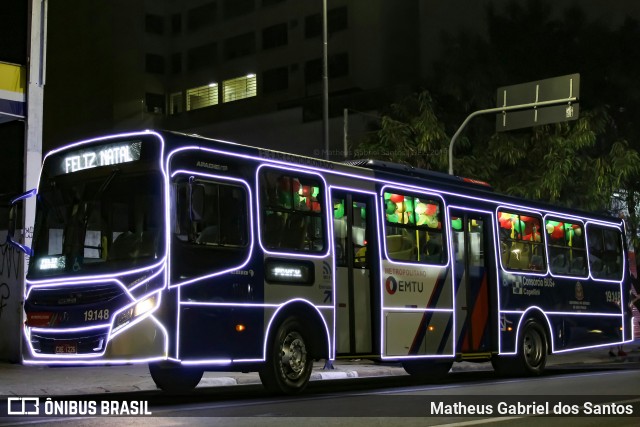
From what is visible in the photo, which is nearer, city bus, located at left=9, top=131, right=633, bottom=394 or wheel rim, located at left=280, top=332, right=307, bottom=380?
city bus, located at left=9, top=131, right=633, bottom=394

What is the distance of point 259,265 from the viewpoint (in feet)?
40.1

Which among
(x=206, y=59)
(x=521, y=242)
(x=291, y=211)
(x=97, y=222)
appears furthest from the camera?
(x=206, y=59)

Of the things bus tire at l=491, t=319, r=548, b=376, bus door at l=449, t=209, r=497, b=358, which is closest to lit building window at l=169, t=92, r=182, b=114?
bus tire at l=491, t=319, r=548, b=376

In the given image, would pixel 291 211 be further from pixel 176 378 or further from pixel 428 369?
pixel 428 369

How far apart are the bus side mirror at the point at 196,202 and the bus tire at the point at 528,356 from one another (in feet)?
25.9

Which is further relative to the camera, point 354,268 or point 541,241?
point 541,241

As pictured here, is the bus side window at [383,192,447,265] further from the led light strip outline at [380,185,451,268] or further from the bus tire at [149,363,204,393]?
the bus tire at [149,363,204,393]

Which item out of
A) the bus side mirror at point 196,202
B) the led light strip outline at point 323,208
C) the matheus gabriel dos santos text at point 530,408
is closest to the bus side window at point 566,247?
the led light strip outline at point 323,208

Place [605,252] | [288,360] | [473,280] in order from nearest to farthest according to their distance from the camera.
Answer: [288,360] < [473,280] < [605,252]

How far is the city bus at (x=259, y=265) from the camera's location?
36.1ft

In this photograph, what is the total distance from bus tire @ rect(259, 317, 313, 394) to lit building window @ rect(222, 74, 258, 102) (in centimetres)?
5457

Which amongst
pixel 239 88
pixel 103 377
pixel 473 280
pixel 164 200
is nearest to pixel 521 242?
pixel 473 280

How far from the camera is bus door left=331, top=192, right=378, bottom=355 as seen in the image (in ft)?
44.5

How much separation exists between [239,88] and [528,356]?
52.2 m
